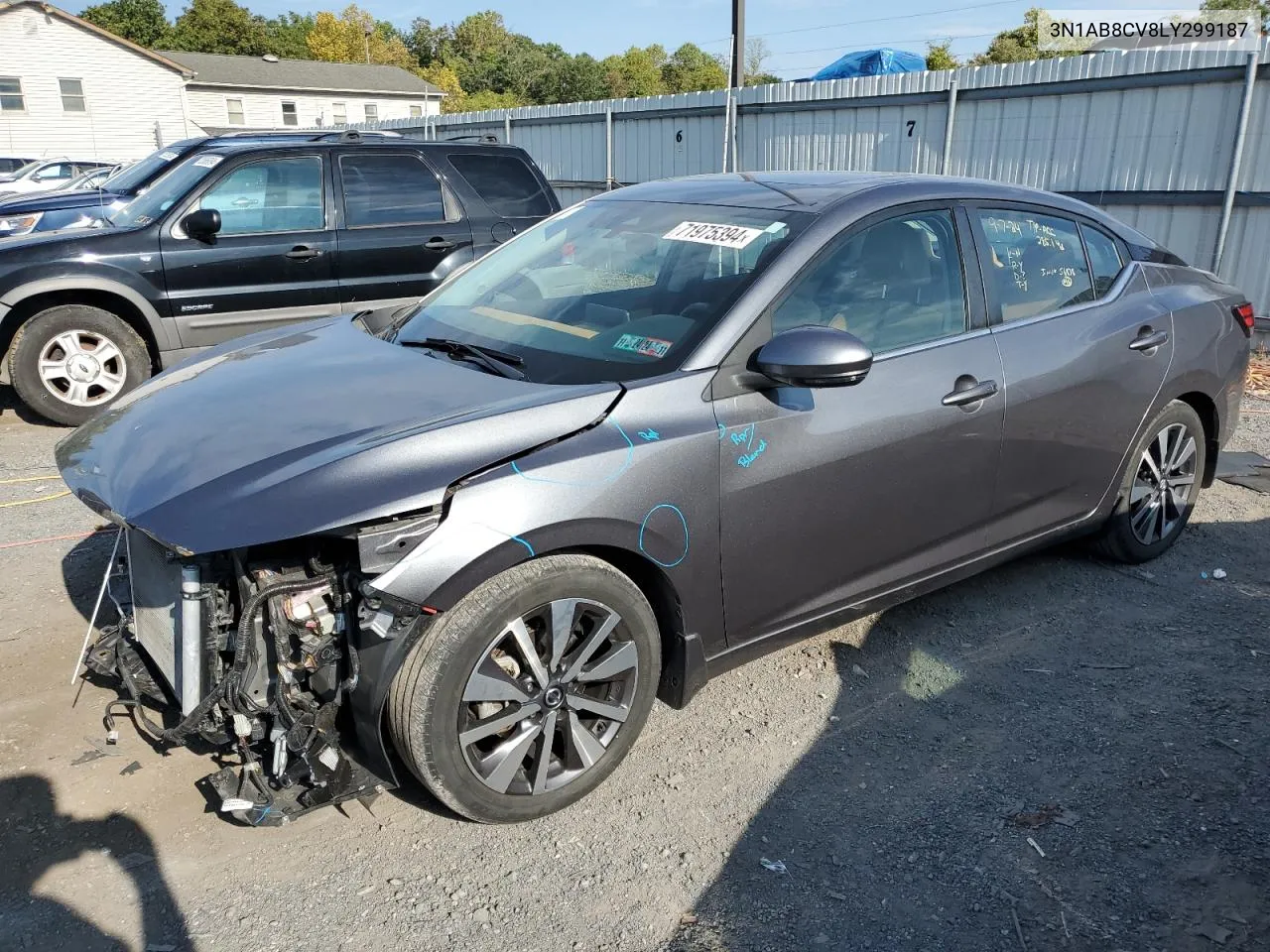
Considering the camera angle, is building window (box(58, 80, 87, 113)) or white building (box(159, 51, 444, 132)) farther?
white building (box(159, 51, 444, 132))

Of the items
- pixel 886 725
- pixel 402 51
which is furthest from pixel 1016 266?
pixel 402 51

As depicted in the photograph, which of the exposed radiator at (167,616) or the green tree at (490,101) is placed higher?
the green tree at (490,101)

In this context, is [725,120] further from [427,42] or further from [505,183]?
[427,42]

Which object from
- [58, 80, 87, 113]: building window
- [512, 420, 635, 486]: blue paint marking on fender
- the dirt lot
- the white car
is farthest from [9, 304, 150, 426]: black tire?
[58, 80, 87, 113]: building window

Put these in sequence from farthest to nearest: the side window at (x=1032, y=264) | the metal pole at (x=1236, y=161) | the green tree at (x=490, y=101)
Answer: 1. the green tree at (x=490, y=101)
2. the metal pole at (x=1236, y=161)
3. the side window at (x=1032, y=264)

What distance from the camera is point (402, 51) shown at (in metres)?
84.6

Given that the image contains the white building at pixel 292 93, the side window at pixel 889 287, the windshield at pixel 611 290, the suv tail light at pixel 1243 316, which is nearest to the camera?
the windshield at pixel 611 290

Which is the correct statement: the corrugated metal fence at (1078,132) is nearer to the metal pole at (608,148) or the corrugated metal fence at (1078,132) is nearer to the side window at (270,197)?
the metal pole at (608,148)

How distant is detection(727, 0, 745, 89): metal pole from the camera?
629 inches

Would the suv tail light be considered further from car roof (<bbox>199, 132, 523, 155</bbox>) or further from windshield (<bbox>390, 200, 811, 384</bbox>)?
car roof (<bbox>199, 132, 523, 155</bbox>)

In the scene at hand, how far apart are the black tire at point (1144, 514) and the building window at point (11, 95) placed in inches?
1792

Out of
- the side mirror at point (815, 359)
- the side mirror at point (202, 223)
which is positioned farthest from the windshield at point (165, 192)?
the side mirror at point (815, 359)

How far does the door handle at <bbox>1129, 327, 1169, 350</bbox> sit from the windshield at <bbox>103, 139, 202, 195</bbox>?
7.15 metres

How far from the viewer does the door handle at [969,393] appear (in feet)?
11.6
